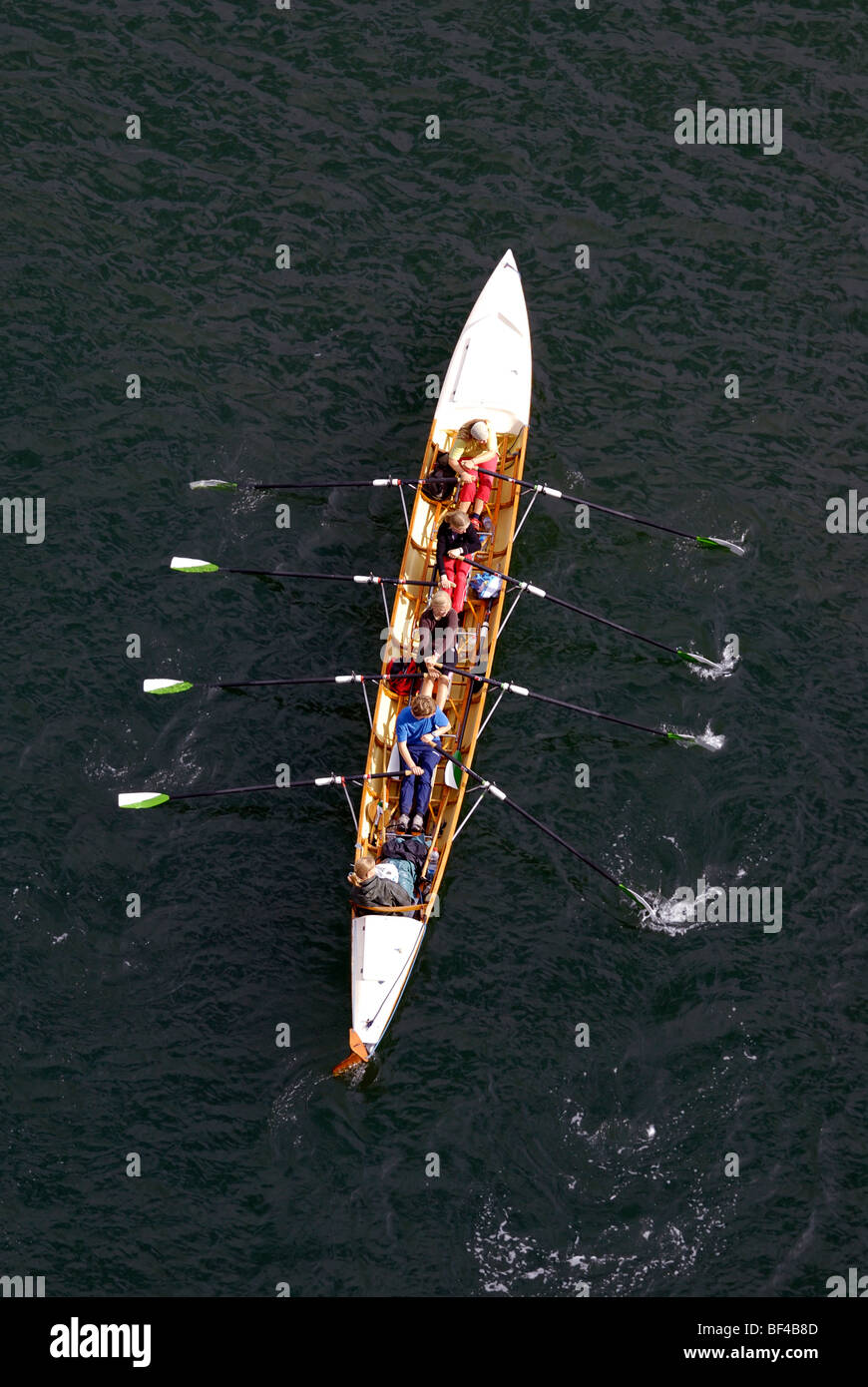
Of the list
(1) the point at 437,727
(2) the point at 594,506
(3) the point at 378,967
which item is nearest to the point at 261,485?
(2) the point at 594,506

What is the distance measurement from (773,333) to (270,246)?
34.3 ft

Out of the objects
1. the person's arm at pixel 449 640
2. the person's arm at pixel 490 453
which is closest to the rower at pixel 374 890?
the person's arm at pixel 449 640

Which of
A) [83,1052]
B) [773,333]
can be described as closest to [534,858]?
[83,1052]

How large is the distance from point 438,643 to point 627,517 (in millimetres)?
4898

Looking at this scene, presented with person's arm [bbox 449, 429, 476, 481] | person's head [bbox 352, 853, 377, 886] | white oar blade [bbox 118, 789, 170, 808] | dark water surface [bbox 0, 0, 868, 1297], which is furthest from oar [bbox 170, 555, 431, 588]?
person's head [bbox 352, 853, 377, 886]

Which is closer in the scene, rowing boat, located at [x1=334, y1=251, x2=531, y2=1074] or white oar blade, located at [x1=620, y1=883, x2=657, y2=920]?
rowing boat, located at [x1=334, y1=251, x2=531, y2=1074]

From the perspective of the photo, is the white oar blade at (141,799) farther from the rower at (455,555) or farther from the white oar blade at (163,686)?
the rower at (455,555)

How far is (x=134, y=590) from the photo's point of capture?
41.9 metres

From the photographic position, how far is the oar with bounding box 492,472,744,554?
137 ft

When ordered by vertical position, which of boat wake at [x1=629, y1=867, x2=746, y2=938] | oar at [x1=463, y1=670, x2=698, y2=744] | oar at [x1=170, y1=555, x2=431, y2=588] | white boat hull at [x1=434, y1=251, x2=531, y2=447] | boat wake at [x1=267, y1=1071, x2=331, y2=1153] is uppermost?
white boat hull at [x1=434, y1=251, x2=531, y2=447]

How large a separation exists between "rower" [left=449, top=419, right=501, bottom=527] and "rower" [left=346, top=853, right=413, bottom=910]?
7.65 metres

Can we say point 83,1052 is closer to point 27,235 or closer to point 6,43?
point 27,235

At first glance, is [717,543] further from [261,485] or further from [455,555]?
[261,485]

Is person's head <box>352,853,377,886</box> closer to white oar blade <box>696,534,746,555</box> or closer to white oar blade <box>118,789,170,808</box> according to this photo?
white oar blade <box>118,789,170,808</box>
